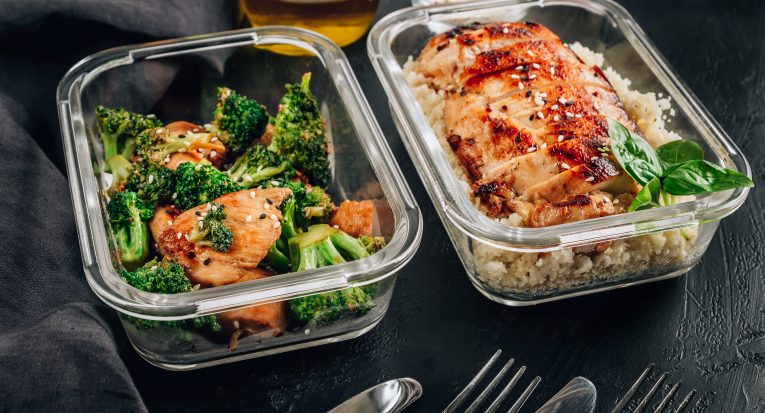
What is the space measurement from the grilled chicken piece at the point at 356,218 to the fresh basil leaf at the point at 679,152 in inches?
39.3

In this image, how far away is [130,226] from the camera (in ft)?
8.57

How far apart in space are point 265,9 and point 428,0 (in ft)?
2.78

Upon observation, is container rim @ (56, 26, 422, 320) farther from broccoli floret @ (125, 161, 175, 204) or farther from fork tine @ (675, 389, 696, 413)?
fork tine @ (675, 389, 696, 413)

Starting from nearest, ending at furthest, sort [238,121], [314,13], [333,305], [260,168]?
1. [333,305]
2. [260,168]
3. [238,121]
4. [314,13]

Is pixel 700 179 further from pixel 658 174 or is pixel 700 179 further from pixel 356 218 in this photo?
pixel 356 218

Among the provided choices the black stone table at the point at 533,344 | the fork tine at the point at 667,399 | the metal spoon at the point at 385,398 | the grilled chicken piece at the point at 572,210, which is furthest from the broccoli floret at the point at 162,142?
the fork tine at the point at 667,399

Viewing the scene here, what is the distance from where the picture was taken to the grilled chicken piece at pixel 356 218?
267 centimetres

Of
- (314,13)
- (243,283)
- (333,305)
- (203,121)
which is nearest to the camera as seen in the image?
(243,283)

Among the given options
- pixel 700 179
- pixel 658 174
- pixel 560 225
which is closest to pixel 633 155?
pixel 658 174

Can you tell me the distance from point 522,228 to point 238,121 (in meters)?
1.08

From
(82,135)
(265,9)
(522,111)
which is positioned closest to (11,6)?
(82,135)

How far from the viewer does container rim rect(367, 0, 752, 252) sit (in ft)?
8.29

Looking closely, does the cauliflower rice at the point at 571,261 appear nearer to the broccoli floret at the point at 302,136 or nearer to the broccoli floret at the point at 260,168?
the broccoli floret at the point at 302,136

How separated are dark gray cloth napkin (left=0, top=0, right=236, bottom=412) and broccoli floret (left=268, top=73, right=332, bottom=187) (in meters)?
0.72
